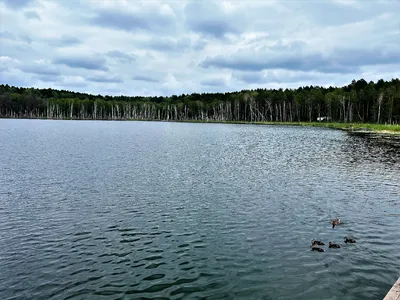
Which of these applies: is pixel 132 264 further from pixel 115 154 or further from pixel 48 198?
pixel 115 154

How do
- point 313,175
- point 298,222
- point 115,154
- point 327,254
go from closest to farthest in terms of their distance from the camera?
point 327,254, point 298,222, point 313,175, point 115,154

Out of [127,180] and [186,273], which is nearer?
[186,273]

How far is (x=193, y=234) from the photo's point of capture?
18.5m

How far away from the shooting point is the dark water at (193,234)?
13047 millimetres

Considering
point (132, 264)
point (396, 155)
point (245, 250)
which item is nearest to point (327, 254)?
point (245, 250)

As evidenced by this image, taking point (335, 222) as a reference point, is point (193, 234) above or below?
below

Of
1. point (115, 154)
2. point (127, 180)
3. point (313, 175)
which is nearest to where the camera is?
point (127, 180)

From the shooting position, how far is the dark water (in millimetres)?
13047

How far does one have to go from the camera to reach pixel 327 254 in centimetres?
1608

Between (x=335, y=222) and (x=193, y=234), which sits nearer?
(x=193, y=234)

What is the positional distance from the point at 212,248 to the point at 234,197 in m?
9.98

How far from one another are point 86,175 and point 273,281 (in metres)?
25.3

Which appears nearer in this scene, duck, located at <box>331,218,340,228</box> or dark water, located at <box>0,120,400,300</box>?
dark water, located at <box>0,120,400,300</box>

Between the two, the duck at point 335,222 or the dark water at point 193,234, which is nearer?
the dark water at point 193,234
